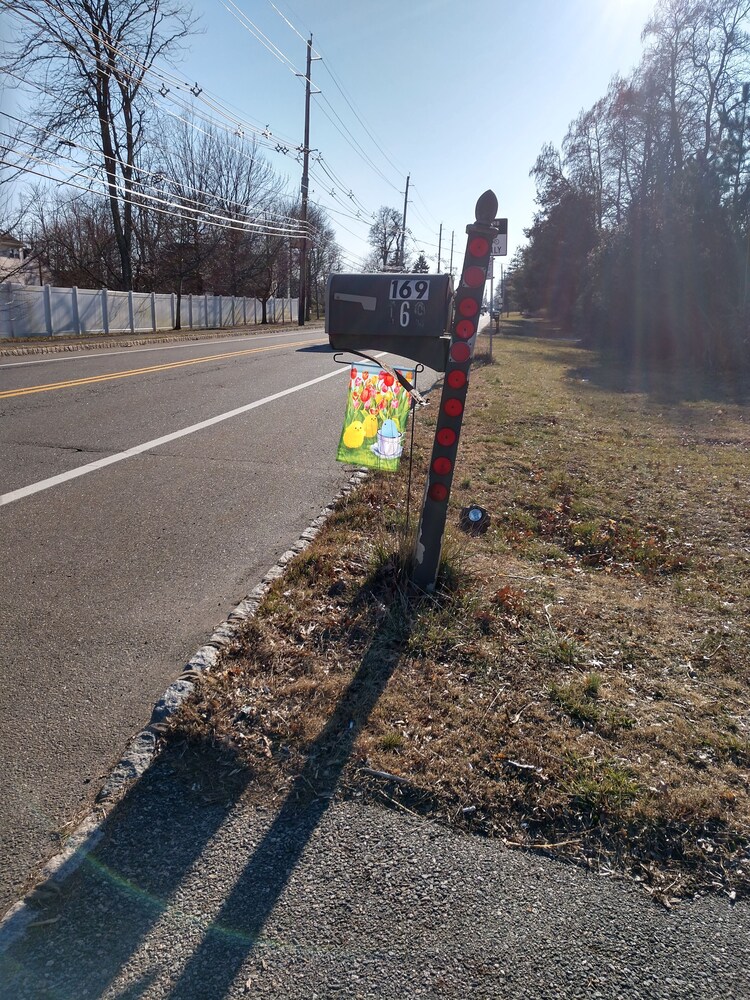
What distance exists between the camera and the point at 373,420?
5270 millimetres

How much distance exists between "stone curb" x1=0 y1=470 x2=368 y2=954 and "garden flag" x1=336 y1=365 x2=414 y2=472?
1190mm

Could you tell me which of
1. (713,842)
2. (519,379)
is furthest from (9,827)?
(519,379)

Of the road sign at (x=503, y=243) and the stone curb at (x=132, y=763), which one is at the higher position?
the road sign at (x=503, y=243)

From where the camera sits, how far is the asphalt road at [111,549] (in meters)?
2.84

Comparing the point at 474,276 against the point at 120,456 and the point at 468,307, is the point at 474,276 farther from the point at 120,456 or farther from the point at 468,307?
the point at 120,456

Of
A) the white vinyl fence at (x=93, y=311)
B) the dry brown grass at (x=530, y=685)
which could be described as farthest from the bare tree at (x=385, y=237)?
the dry brown grass at (x=530, y=685)

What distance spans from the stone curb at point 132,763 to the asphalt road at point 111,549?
0.07m

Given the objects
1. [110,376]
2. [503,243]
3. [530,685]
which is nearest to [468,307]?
[530,685]

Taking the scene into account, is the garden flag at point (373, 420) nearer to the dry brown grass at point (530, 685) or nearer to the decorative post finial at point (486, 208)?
the dry brown grass at point (530, 685)

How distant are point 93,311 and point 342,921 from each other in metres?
29.4

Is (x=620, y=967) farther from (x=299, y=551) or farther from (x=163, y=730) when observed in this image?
(x=299, y=551)

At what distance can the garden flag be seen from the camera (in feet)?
17.1

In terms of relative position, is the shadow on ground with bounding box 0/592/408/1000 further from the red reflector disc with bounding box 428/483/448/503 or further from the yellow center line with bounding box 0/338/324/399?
the yellow center line with bounding box 0/338/324/399

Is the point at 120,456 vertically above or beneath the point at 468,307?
beneath
